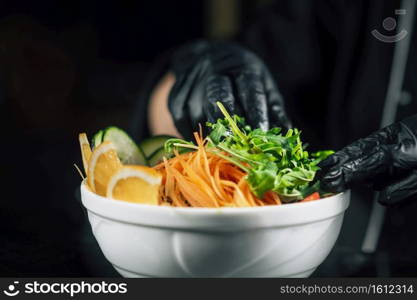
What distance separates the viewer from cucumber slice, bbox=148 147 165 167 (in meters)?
0.81

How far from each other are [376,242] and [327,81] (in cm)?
50

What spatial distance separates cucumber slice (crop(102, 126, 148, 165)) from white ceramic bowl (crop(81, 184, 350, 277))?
16cm

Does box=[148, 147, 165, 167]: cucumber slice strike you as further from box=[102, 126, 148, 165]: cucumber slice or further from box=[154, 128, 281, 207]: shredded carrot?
box=[154, 128, 281, 207]: shredded carrot

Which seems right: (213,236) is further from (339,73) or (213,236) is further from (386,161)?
(339,73)

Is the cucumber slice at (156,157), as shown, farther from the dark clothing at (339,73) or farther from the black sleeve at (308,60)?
the black sleeve at (308,60)

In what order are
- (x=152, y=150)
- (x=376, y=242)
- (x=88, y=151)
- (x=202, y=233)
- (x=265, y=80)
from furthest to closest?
(x=376, y=242)
(x=265, y=80)
(x=152, y=150)
(x=88, y=151)
(x=202, y=233)

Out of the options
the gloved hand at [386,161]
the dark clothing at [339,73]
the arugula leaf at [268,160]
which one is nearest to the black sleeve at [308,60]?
the dark clothing at [339,73]

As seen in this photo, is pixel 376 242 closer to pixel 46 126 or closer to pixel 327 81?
pixel 327 81

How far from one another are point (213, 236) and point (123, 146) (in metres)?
0.28

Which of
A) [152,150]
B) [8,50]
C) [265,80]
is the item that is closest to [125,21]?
[8,50]

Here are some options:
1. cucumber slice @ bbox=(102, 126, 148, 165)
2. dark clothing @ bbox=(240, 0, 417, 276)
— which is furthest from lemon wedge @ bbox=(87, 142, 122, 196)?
dark clothing @ bbox=(240, 0, 417, 276)

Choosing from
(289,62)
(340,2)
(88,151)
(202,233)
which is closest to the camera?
(202,233)

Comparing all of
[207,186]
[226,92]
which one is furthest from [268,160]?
[226,92]

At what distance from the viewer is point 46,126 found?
2.68 m
